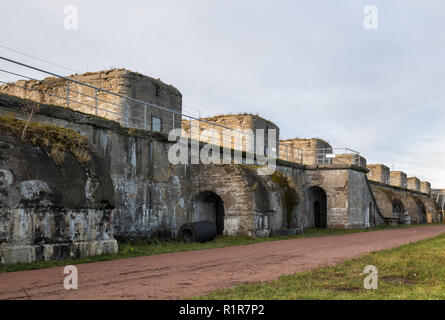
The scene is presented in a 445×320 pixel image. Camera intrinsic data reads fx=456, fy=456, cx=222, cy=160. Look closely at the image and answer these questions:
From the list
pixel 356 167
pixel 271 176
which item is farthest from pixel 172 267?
pixel 356 167

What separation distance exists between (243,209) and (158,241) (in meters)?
3.52

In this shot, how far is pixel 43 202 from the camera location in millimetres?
9008

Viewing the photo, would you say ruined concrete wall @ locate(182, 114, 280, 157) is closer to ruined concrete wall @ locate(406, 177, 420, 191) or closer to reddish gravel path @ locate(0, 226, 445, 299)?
reddish gravel path @ locate(0, 226, 445, 299)

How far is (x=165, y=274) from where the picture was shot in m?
7.79

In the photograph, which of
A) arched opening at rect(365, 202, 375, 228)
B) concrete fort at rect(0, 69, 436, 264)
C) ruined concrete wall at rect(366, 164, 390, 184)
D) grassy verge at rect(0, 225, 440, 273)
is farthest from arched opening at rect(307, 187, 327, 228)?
ruined concrete wall at rect(366, 164, 390, 184)

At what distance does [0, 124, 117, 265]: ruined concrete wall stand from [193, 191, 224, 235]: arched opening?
6705mm

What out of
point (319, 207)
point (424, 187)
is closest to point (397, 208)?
point (319, 207)

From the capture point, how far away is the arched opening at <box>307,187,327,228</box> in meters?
26.6

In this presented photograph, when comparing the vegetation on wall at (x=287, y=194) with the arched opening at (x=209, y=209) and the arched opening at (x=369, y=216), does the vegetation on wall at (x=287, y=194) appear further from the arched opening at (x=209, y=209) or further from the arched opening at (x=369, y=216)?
the arched opening at (x=369, y=216)

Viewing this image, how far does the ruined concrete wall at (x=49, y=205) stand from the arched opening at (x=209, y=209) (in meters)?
6.71

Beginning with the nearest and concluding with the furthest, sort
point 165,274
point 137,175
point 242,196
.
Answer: point 165,274 → point 137,175 → point 242,196

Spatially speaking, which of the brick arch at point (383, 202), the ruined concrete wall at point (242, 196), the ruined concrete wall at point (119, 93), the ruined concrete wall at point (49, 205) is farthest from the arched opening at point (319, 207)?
the ruined concrete wall at point (49, 205)

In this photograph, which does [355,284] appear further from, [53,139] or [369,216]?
[369,216]

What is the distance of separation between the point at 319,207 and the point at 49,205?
20.1m
